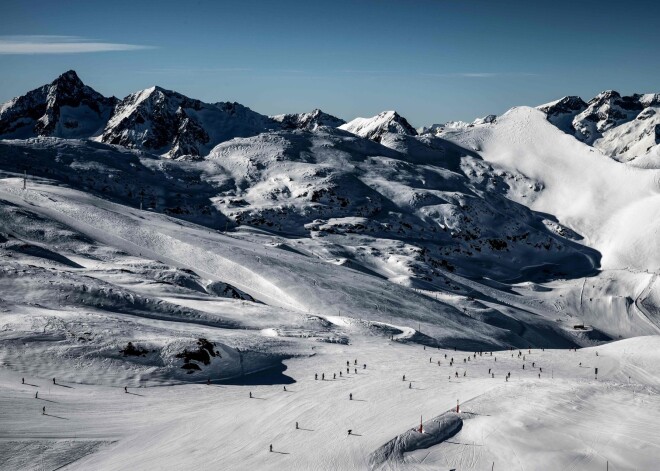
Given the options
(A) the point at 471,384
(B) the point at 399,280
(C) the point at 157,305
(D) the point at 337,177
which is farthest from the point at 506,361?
(D) the point at 337,177

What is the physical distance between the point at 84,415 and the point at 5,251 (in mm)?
47003

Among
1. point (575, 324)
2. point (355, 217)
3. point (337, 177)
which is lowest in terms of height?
point (575, 324)

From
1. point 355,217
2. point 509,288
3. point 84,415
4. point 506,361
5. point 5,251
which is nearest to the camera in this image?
point 84,415

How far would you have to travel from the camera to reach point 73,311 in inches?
2264

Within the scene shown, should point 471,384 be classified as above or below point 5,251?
below

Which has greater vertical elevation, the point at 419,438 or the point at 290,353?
the point at 290,353

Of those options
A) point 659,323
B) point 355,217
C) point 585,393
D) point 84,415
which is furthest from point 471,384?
point 355,217

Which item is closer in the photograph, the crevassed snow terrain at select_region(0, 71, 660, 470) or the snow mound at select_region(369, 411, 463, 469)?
the snow mound at select_region(369, 411, 463, 469)

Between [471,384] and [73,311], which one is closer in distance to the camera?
[471,384]

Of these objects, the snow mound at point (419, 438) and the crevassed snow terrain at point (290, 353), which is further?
the crevassed snow terrain at point (290, 353)

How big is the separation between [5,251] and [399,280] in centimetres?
7502

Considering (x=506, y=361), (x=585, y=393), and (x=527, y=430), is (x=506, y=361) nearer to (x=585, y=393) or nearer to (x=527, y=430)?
(x=585, y=393)

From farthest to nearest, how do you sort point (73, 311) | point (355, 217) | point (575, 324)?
point (355, 217)
point (575, 324)
point (73, 311)

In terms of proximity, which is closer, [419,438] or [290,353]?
[419,438]
